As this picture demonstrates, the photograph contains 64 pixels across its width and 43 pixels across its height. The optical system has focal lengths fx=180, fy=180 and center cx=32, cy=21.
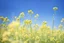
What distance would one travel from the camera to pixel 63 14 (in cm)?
244

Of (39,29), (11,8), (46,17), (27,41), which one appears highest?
(11,8)

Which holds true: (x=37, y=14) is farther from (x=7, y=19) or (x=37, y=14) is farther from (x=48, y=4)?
(x=7, y=19)

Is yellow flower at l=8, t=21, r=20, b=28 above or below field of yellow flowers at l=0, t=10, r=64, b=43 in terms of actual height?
above

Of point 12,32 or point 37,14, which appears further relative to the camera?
point 37,14

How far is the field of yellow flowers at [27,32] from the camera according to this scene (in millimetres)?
2240

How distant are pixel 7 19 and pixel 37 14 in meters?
0.40

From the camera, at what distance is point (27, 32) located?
2.29 metres

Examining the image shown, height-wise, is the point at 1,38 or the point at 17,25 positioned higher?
the point at 17,25

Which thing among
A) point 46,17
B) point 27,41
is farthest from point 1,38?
point 46,17

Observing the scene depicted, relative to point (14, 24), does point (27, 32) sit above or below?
below

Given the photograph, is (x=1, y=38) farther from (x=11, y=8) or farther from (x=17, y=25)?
(x=11, y=8)

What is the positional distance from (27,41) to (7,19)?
384mm

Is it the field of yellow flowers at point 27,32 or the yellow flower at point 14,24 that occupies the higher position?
the yellow flower at point 14,24

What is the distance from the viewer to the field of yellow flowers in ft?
7.35
